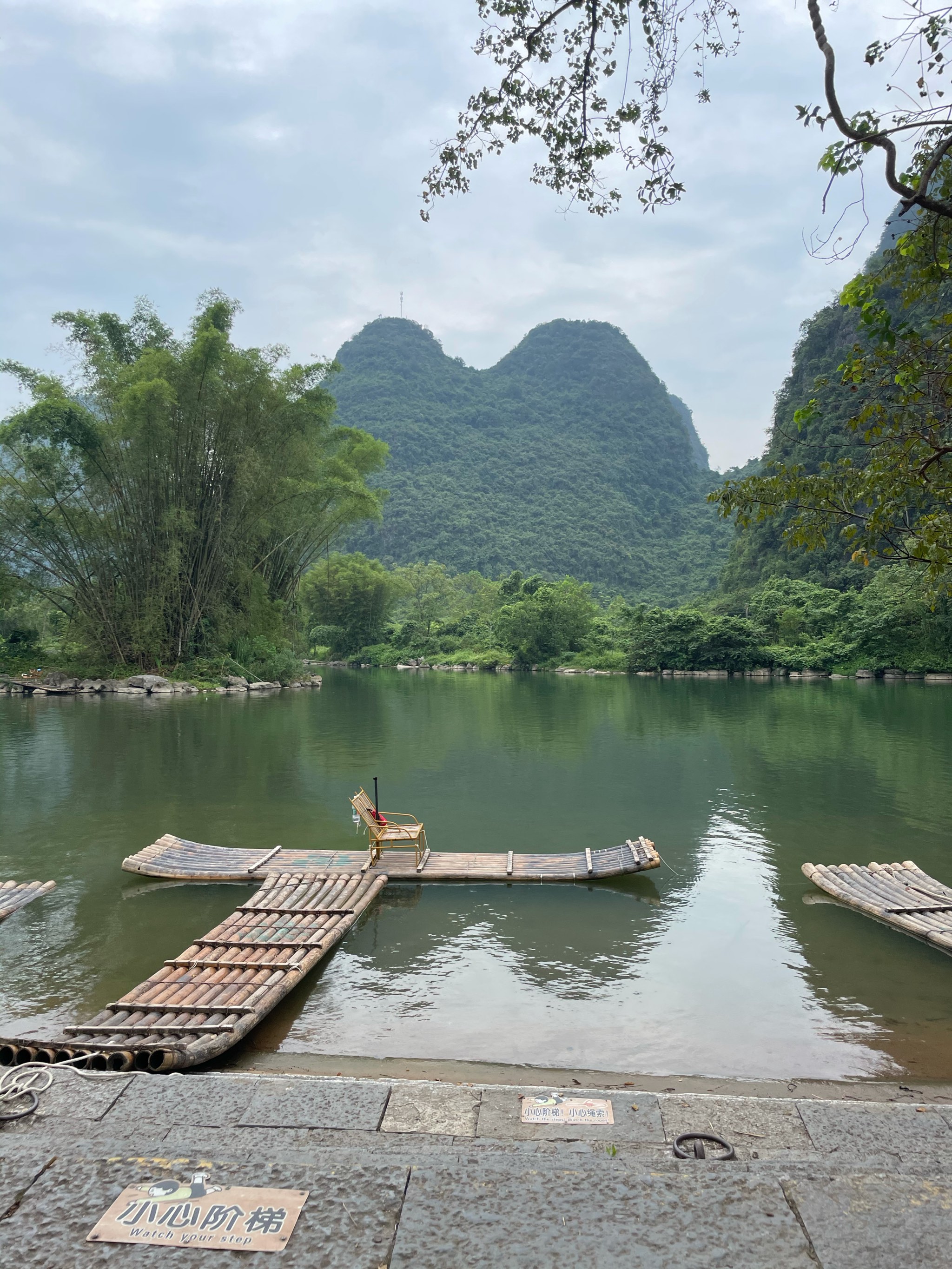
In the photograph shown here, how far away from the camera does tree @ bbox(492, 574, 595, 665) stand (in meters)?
49.5

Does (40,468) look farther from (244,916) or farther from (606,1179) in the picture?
(606,1179)

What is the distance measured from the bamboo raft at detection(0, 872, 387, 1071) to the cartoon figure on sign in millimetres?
2142

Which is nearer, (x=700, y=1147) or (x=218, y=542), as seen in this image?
(x=700, y=1147)

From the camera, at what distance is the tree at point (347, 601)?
5612 centimetres

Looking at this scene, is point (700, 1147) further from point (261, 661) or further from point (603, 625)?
point (603, 625)

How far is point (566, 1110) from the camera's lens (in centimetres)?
339

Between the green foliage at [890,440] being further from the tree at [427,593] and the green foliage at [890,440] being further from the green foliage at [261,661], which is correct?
the tree at [427,593]

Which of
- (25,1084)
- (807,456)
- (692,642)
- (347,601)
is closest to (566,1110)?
(25,1084)

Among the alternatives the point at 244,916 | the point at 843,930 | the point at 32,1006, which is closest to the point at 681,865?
the point at 843,930

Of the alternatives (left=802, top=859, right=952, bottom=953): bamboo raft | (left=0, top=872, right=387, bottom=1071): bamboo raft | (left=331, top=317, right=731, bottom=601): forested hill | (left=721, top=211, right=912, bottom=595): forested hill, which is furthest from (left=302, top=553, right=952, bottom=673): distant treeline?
(left=0, top=872, right=387, bottom=1071): bamboo raft

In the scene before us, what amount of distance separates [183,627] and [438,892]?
25.9m

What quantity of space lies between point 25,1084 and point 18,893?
16.3 ft

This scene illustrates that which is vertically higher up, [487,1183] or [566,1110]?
[487,1183]

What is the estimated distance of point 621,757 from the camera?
52.7 ft
